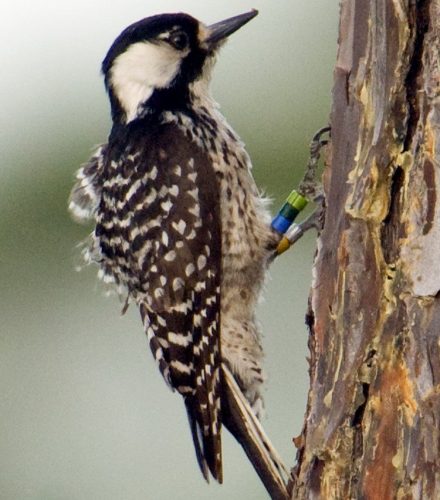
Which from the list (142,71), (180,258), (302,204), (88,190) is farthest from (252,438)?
(142,71)

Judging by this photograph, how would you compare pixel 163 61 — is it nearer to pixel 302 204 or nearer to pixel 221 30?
pixel 221 30

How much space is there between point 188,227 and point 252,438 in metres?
0.74

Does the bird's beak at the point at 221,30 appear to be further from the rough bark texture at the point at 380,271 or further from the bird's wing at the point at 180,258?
the rough bark texture at the point at 380,271

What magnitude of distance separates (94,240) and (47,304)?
3181mm

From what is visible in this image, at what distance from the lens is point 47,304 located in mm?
7688

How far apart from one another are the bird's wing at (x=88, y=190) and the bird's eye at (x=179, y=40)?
0.47 m

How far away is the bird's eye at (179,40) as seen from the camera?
4.61 m

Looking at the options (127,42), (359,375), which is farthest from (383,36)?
(127,42)

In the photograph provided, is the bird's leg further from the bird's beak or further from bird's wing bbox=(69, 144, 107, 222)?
bird's wing bbox=(69, 144, 107, 222)

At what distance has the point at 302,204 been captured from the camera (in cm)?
432

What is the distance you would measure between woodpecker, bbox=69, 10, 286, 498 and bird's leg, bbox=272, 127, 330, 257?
0.04 meters

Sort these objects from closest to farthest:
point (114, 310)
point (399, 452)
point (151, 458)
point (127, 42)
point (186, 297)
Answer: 1. point (399, 452)
2. point (186, 297)
3. point (127, 42)
4. point (151, 458)
5. point (114, 310)

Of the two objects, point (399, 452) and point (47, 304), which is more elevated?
point (399, 452)

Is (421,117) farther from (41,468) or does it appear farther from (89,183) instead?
(41,468)
